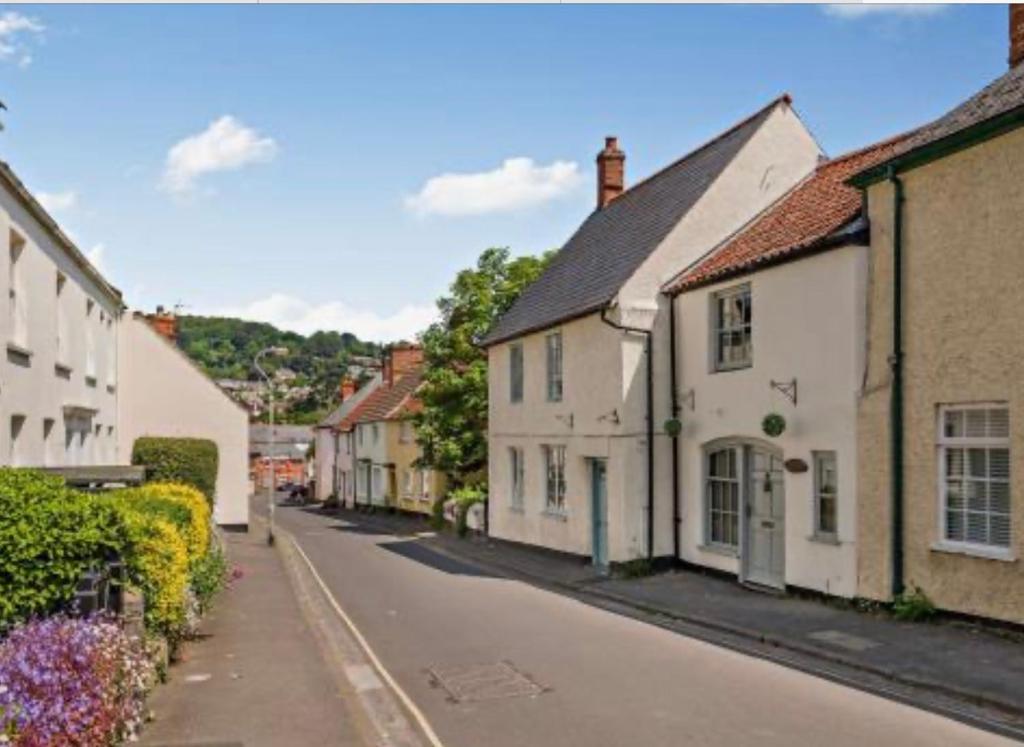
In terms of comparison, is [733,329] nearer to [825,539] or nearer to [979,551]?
[825,539]

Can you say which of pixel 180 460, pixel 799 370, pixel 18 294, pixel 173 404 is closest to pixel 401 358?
pixel 173 404

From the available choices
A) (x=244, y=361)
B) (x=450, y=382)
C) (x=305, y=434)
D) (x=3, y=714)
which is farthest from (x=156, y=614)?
(x=244, y=361)

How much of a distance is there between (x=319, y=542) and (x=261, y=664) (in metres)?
22.2

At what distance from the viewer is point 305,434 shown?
110000 millimetres

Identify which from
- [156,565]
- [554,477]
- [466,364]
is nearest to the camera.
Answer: [156,565]

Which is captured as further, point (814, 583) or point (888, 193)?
point (814, 583)

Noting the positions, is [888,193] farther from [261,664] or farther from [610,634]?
[261,664]

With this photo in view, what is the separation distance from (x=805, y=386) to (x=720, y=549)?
4.12m

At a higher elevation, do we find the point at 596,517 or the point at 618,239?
the point at 618,239

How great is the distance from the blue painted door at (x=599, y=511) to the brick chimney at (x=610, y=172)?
32.3 ft

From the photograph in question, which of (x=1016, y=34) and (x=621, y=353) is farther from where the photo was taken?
(x=621, y=353)

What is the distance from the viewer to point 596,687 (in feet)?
34.4

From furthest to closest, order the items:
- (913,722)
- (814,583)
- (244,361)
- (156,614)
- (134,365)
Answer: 1. (244,361)
2. (134,365)
3. (814,583)
4. (156,614)
5. (913,722)

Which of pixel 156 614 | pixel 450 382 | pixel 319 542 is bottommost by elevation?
pixel 319 542
